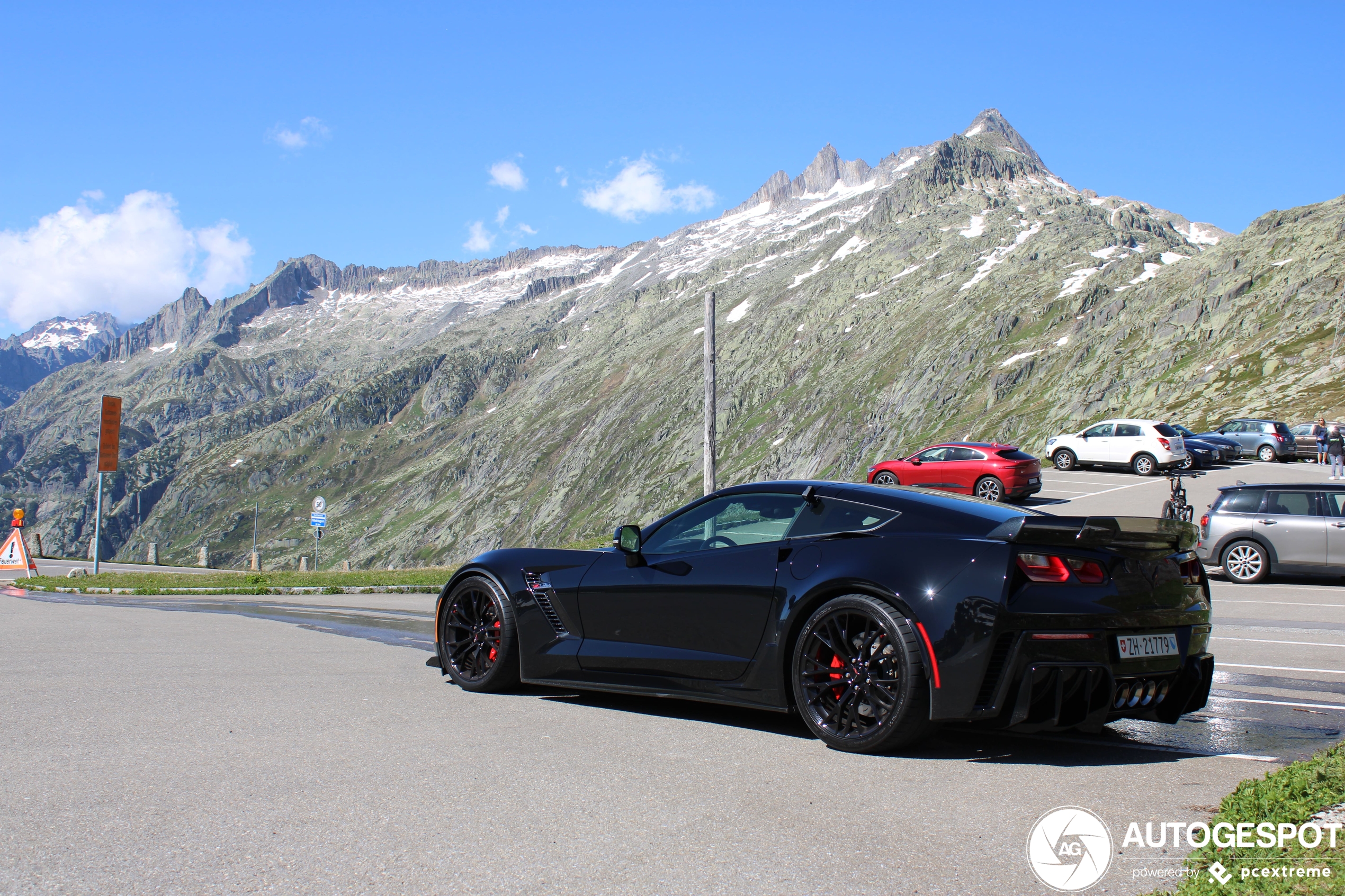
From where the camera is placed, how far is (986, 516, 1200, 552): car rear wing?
4.58m

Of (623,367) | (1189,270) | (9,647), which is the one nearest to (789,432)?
(1189,270)

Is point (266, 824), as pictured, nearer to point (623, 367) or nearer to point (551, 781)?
point (551, 781)

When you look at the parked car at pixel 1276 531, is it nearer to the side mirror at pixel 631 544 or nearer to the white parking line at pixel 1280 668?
the white parking line at pixel 1280 668

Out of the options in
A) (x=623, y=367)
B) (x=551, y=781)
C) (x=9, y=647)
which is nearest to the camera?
(x=551, y=781)

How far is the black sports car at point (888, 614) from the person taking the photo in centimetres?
443

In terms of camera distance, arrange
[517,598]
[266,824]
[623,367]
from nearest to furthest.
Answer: [266,824]
[517,598]
[623,367]

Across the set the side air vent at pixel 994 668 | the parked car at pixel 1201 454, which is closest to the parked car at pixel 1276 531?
the side air vent at pixel 994 668

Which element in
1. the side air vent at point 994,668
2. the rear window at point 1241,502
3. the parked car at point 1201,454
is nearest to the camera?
the side air vent at point 994,668

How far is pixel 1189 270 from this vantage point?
8569 centimetres

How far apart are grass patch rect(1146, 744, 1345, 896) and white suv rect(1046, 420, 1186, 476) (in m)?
28.2

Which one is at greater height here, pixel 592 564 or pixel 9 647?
pixel 592 564

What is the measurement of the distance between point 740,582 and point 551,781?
160 centimetres

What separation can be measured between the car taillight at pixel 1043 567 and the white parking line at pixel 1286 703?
106 inches

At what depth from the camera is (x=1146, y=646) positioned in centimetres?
468
